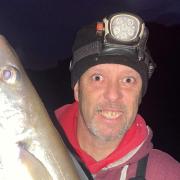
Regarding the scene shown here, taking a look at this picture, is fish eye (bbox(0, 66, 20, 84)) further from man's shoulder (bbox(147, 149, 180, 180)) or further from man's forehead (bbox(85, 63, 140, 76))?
man's shoulder (bbox(147, 149, 180, 180))

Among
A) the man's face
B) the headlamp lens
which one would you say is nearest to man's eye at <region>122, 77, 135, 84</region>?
the man's face

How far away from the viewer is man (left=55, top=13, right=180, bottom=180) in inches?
163

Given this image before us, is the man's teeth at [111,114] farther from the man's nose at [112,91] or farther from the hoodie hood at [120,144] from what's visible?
the hoodie hood at [120,144]

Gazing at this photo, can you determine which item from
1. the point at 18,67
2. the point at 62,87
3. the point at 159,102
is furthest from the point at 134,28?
the point at 62,87

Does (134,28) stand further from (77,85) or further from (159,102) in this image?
(159,102)

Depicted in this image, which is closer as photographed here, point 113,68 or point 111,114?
point 111,114

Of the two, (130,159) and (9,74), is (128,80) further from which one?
(9,74)

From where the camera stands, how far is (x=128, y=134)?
4.39 m

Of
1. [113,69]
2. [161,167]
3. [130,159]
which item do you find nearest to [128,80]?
[113,69]

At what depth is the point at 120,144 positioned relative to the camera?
4.35 metres

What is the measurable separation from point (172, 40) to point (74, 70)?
167ft

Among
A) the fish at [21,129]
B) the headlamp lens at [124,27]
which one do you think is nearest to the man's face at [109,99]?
the headlamp lens at [124,27]

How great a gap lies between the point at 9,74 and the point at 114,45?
1.90 m

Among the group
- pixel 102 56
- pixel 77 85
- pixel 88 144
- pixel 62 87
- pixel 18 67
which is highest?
pixel 18 67
